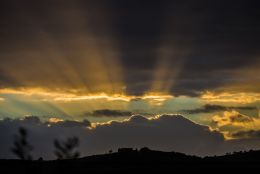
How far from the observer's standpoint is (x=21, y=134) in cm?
6494

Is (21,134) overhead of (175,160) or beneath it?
beneath

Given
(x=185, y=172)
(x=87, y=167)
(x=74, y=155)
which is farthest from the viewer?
(x=87, y=167)

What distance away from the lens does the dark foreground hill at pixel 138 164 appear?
94.5 metres

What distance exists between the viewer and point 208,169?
102 metres

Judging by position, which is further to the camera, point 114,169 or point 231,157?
point 231,157

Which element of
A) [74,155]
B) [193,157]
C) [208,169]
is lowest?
[74,155]

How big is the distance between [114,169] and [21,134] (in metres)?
39.8

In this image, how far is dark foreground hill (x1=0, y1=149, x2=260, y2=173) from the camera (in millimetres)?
94500

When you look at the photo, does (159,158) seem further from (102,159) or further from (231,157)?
(231,157)

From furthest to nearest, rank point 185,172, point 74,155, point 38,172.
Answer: point 185,172
point 38,172
point 74,155

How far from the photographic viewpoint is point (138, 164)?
372 feet

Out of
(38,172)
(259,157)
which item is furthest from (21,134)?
(259,157)

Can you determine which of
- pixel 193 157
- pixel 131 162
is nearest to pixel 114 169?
pixel 131 162

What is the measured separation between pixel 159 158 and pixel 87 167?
22437 mm
